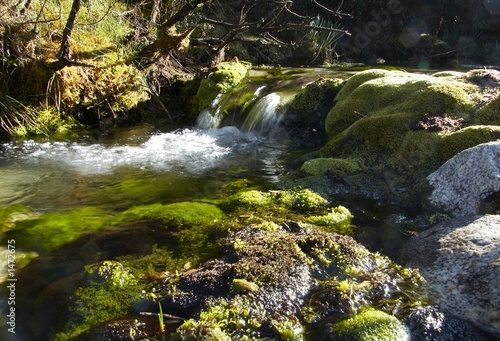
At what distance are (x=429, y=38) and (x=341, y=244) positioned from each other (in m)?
16.8

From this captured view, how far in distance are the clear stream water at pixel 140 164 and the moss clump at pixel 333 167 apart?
0.45 meters

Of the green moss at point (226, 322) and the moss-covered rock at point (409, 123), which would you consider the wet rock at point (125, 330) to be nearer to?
the green moss at point (226, 322)

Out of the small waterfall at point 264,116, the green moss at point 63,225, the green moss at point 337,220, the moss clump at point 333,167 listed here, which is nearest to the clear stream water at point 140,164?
the small waterfall at point 264,116

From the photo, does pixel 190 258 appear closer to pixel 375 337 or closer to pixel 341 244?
pixel 341 244

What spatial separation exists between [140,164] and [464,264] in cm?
440

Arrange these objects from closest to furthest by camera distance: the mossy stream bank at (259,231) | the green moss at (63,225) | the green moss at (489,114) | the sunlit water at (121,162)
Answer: the mossy stream bank at (259,231) → the green moss at (63,225) → the green moss at (489,114) → the sunlit water at (121,162)

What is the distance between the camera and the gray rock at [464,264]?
8.37ft

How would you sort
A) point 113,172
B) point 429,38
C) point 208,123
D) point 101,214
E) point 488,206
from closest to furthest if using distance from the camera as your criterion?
1. point 488,206
2. point 101,214
3. point 113,172
4. point 208,123
5. point 429,38

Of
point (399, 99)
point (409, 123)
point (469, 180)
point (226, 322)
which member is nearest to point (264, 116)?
point (399, 99)

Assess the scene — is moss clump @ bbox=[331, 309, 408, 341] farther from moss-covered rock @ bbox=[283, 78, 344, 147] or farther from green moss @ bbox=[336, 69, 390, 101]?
green moss @ bbox=[336, 69, 390, 101]

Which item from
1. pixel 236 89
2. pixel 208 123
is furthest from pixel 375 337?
pixel 236 89

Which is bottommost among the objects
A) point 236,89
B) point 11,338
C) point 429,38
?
point 11,338

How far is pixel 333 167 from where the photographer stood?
15.9ft

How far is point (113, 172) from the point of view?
5.58 metres
